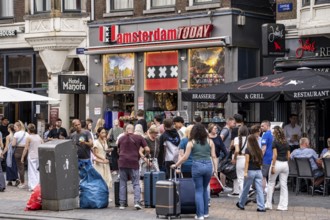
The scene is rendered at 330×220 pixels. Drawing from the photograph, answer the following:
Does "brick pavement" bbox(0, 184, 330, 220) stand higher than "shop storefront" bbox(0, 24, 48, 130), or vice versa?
"shop storefront" bbox(0, 24, 48, 130)

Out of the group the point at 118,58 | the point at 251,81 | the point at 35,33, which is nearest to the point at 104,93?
the point at 118,58

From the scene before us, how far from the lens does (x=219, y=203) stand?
2056 cm

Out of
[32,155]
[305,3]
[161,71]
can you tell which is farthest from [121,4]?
[32,155]

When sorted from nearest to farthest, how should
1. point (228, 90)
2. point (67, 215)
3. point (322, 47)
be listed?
point (67, 215) → point (228, 90) → point (322, 47)

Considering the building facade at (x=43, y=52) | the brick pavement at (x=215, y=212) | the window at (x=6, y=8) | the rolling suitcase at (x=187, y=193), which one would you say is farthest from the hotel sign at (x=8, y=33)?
the rolling suitcase at (x=187, y=193)

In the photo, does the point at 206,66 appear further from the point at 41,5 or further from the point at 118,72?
the point at 41,5

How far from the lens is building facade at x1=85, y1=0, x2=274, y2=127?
3011cm

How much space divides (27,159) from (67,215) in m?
6.69

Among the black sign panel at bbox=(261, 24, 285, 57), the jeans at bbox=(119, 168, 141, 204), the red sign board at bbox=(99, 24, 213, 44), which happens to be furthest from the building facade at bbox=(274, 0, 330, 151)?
the jeans at bbox=(119, 168, 141, 204)

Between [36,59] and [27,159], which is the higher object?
[36,59]

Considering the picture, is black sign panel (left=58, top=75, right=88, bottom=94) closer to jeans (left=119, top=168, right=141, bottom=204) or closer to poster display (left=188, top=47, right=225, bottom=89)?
poster display (left=188, top=47, right=225, bottom=89)

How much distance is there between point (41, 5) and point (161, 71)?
628 centimetres

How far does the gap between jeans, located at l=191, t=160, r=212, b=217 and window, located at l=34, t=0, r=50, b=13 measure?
1917 cm

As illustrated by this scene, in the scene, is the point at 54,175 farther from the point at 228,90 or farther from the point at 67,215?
the point at 228,90
